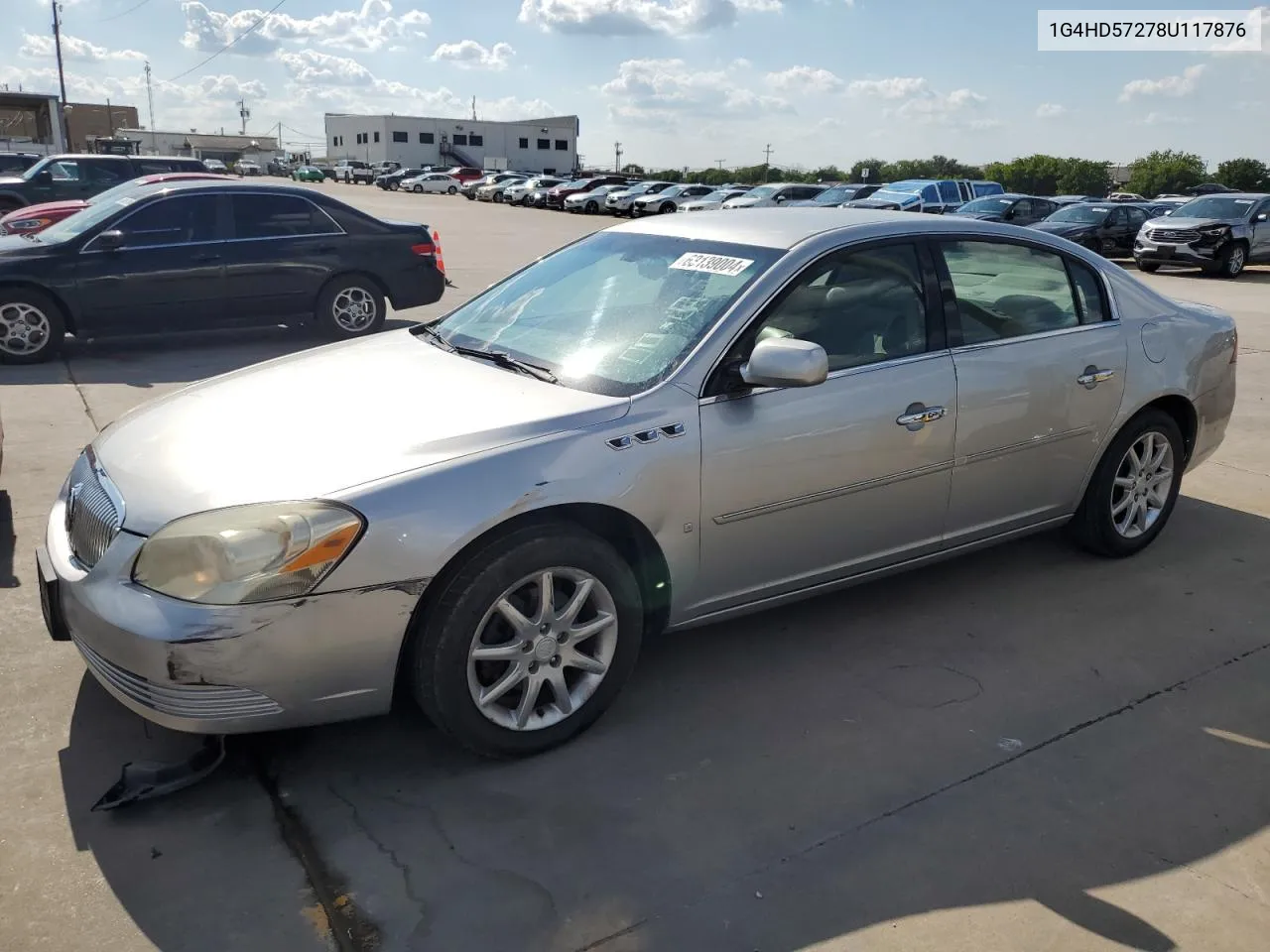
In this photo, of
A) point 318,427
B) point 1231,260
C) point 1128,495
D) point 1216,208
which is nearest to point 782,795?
point 318,427

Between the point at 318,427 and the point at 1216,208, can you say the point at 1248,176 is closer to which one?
the point at 1216,208

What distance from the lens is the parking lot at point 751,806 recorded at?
8.29 feet

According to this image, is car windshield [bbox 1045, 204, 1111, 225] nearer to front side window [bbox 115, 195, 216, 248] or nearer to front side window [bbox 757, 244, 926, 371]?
front side window [bbox 115, 195, 216, 248]

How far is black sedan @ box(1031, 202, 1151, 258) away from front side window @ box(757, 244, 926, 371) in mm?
19941

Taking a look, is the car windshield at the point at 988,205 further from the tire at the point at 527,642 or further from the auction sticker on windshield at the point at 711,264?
the tire at the point at 527,642

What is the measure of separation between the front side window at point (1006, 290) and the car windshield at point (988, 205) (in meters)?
19.9

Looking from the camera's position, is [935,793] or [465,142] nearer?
[935,793]

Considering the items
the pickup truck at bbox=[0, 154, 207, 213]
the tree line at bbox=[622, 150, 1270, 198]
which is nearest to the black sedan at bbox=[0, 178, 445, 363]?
the pickup truck at bbox=[0, 154, 207, 213]

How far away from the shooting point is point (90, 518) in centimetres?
311

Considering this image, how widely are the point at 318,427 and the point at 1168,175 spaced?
2443 inches

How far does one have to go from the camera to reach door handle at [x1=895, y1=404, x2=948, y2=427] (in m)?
3.79

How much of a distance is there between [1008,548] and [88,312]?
7.77m

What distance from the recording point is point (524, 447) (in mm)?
3029

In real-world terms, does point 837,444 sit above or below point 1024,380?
below
